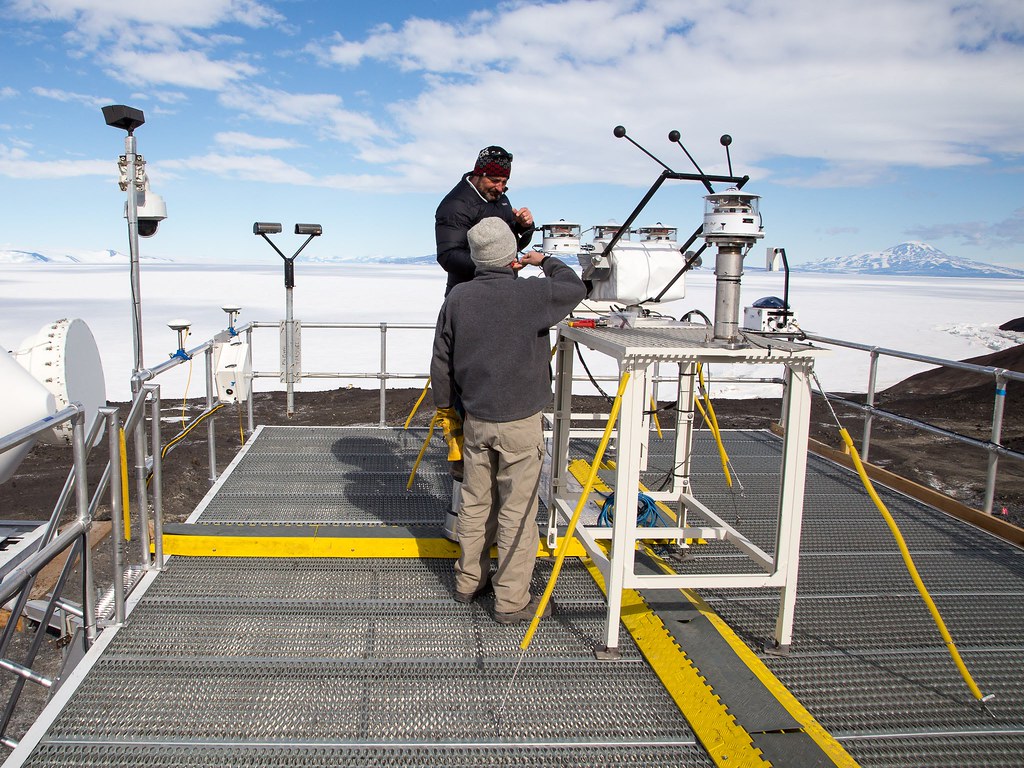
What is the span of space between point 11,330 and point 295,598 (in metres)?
33.0

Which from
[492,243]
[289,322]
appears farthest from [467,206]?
[289,322]

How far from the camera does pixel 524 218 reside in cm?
406

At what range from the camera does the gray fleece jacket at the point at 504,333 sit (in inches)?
130

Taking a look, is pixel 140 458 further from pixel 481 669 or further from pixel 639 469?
pixel 639 469

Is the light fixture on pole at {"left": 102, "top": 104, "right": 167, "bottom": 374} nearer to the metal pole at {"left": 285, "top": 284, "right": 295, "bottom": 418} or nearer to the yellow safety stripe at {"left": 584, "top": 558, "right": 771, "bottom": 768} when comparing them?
the yellow safety stripe at {"left": 584, "top": 558, "right": 771, "bottom": 768}

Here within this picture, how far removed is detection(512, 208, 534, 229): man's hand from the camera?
406 cm

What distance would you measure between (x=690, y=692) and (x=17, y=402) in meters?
2.95

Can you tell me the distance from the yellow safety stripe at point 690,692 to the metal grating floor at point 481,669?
5 centimetres

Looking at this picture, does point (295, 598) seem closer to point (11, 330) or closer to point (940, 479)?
point (940, 479)

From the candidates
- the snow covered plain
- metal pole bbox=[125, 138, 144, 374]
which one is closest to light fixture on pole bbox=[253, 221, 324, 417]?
the snow covered plain

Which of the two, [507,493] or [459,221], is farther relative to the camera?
[459,221]

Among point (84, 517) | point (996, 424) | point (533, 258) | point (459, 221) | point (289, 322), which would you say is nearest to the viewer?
point (84, 517)

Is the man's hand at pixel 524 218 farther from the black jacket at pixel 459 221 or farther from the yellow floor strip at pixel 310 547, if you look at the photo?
the yellow floor strip at pixel 310 547

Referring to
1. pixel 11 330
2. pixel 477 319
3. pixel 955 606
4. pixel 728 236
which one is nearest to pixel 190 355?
pixel 477 319
